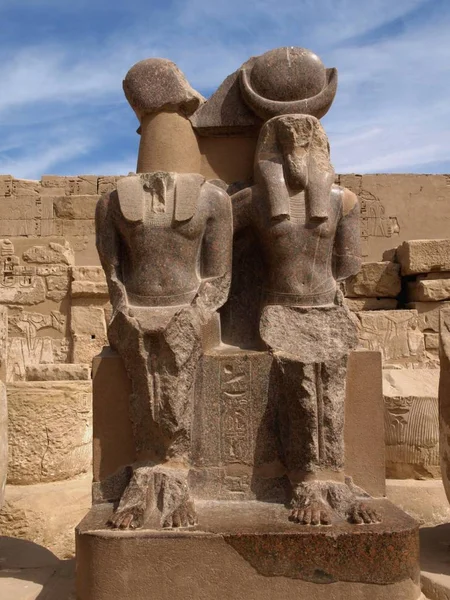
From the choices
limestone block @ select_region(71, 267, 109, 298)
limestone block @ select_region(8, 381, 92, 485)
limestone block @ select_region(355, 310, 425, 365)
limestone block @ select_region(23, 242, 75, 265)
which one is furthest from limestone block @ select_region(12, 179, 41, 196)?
limestone block @ select_region(8, 381, 92, 485)

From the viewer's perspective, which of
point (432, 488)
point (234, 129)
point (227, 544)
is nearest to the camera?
point (227, 544)

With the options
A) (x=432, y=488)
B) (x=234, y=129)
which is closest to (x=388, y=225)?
(x=432, y=488)

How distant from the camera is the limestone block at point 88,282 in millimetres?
9945

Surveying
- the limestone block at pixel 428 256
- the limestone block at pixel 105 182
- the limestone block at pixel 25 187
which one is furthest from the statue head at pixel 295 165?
the limestone block at pixel 105 182

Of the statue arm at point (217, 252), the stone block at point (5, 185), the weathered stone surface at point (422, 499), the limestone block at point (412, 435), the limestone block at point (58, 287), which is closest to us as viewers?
the statue arm at point (217, 252)

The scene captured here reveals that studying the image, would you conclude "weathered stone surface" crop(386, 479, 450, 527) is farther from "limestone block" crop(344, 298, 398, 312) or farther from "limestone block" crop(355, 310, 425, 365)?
"limestone block" crop(344, 298, 398, 312)

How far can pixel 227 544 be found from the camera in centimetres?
292

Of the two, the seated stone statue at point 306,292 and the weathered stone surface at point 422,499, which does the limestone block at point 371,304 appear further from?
the seated stone statue at point 306,292

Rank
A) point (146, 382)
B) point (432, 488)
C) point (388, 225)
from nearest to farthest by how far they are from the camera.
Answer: point (146, 382)
point (432, 488)
point (388, 225)

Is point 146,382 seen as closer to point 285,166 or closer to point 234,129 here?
Answer: point 285,166

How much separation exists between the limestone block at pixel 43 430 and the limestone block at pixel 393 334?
4818mm

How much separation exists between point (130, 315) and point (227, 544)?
116cm

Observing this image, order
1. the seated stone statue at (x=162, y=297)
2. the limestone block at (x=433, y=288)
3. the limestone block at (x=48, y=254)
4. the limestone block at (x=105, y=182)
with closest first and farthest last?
the seated stone statue at (x=162, y=297) < the limestone block at (x=433, y=288) < the limestone block at (x=48, y=254) < the limestone block at (x=105, y=182)

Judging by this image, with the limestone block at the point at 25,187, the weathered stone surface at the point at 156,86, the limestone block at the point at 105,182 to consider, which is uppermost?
the limestone block at the point at 105,182
